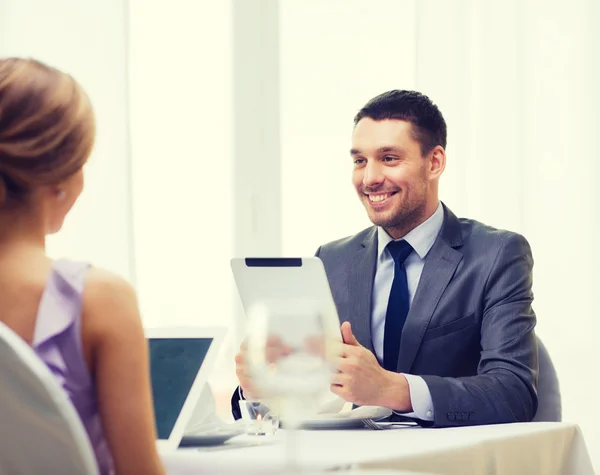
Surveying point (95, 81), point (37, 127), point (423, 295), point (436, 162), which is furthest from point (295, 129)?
point (37, 127)

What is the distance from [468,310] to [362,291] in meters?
0.32

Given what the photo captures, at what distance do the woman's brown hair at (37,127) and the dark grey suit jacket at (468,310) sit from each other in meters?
1.19

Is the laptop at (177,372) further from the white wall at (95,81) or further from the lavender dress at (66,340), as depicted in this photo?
the white wall at (95,81)

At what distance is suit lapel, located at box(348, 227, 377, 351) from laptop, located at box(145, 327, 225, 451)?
101cm

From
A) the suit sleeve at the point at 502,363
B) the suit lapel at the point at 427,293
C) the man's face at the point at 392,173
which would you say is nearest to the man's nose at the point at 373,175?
the man's face at the point at 392,173

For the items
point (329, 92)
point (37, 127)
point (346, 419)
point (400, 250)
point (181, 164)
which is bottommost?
point (346, 419)

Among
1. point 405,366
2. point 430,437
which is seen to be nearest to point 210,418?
point 430,437

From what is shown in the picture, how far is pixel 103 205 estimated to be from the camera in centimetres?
339

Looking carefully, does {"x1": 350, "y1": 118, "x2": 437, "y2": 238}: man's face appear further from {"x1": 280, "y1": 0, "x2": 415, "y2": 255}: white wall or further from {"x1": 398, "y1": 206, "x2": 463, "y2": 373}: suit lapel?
{"x1": 280, "y1": 0, "x2": 415, "y2": 255}: white wall

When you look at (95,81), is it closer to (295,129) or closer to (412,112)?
(295,129)

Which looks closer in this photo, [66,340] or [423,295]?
[66,340]

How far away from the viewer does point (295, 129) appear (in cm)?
406

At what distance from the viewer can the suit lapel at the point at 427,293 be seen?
2.41m

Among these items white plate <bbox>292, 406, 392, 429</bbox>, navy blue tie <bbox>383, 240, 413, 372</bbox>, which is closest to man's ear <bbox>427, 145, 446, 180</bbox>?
navy blue tie <bbox>383, 240, 413, 372</bbox>
